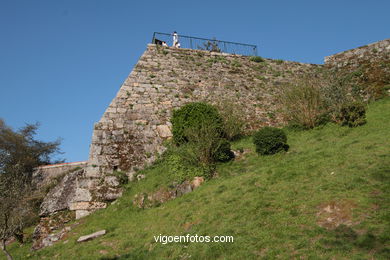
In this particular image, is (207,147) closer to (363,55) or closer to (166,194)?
(166,194)

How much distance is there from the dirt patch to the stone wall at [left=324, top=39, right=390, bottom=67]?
576 inches

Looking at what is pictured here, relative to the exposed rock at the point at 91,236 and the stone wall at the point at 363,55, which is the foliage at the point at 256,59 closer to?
the stone wall at the point at 363,55

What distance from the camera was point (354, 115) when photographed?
12.8 metres

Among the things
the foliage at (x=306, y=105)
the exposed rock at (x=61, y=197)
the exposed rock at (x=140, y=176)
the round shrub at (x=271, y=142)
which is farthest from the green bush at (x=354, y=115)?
the exposed rock at (x=61, y=197)

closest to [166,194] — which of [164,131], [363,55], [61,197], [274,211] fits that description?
[164,131]

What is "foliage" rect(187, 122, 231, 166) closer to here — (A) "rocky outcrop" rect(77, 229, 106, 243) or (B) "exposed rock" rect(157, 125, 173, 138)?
(B) "exposed rock" rect(157, 125, 173, 138)

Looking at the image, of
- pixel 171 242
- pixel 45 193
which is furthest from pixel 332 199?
pixel 45 193

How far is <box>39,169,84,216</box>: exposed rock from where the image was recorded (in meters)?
13.1

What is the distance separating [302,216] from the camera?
6805mm

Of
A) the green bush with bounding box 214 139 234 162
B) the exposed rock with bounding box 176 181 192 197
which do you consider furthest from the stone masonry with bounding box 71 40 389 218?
the green bush with bounding box 214 139 234 162

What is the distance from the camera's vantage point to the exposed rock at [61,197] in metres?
13.1

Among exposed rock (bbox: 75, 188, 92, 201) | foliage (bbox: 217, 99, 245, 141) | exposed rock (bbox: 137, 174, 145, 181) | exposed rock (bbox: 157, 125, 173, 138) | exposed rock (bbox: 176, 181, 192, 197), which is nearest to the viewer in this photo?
exposed rock (bbox: 176, 181, 192, 197)

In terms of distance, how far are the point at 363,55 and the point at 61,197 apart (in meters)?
18.2

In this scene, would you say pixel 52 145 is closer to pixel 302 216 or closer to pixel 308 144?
pixel 308 144
